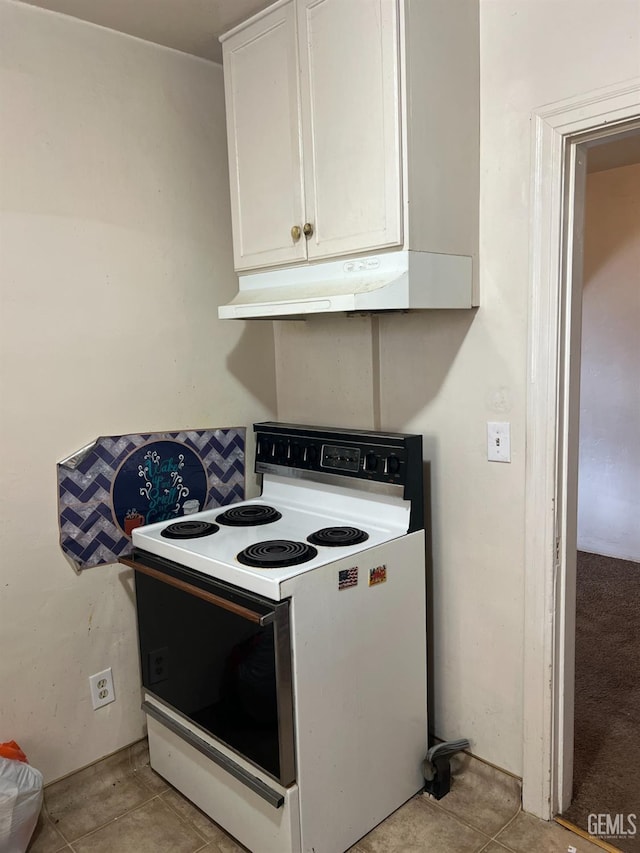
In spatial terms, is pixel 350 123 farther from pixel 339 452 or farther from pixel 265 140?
pixel 339 452

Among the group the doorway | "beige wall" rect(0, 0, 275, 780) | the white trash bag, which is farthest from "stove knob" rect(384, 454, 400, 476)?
the doorway

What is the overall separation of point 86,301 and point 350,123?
958mm

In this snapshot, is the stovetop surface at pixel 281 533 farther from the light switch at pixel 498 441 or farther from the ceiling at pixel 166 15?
the ceiling at pixel 166 15

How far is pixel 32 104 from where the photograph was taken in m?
1.85

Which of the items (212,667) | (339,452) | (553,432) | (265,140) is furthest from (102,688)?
(265,140)

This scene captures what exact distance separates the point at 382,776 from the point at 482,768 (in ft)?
1.15

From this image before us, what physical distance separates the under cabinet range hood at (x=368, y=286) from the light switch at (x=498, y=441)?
14.0 inches

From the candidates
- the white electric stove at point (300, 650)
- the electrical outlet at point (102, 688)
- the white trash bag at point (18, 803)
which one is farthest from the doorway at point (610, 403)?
the white trash bag at point (18, 803)

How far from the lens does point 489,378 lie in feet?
6.10

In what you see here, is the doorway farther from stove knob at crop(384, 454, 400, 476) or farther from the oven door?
the oven door

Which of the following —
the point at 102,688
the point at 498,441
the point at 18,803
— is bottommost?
the point at 18,803

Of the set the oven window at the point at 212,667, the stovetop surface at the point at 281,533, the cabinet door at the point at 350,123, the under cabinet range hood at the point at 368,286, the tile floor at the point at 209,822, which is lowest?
the tile floor at the point at 209,822

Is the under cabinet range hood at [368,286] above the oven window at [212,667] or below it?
above

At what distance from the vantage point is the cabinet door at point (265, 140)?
5.99 ft
